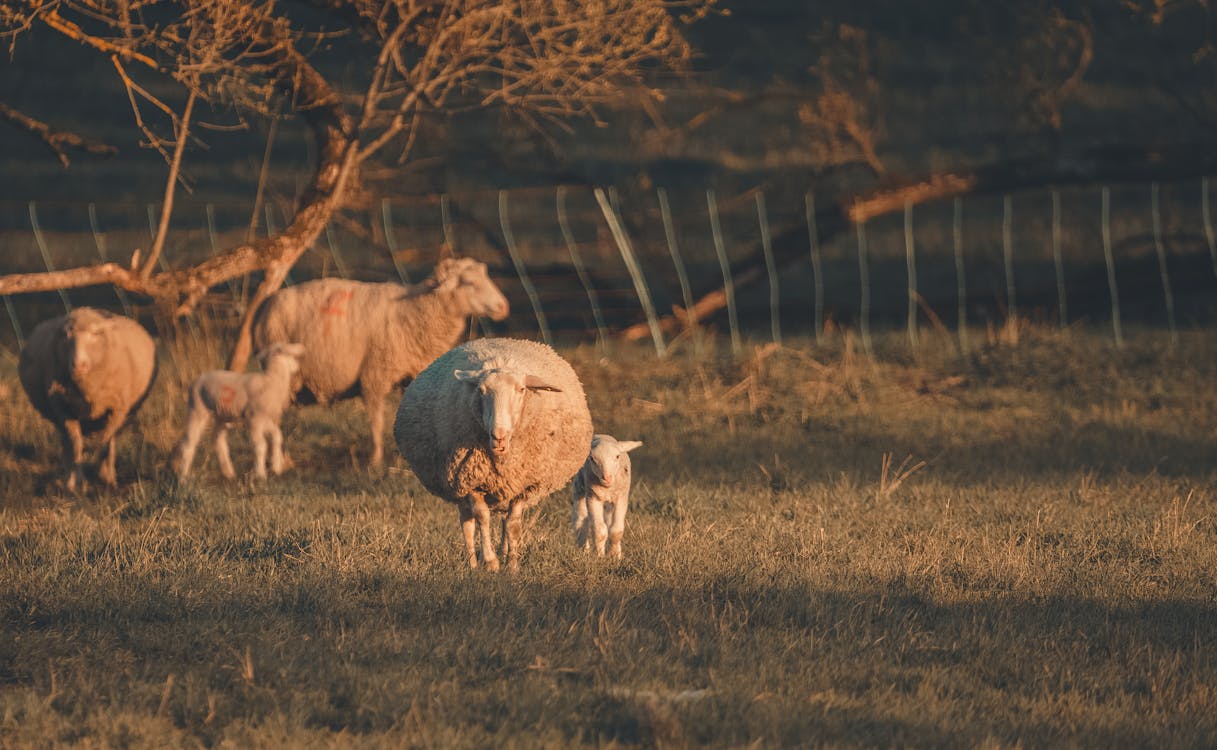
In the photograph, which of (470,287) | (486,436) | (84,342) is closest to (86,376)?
(84,342)

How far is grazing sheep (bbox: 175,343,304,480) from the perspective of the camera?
9469 mm

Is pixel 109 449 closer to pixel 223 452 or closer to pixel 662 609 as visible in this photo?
pixel 223 452

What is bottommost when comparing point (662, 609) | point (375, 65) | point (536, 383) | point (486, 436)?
point (662, 609)

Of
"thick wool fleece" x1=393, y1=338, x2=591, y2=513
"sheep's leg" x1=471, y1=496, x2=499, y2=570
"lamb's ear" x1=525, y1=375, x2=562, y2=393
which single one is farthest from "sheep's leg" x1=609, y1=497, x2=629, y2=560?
"lamb's ear" x1=525, y1=375, x2=562, y2=393

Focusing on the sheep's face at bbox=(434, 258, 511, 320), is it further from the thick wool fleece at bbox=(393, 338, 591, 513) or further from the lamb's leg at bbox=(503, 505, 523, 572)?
the lamb's leg at bbox=(503, 505, 523, 572)

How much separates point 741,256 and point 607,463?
13614 mm

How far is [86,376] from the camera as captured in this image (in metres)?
9.68

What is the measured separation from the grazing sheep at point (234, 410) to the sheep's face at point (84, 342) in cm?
81

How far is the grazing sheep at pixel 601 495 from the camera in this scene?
6602 millimetres

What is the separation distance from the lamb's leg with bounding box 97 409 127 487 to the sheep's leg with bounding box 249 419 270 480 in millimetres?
1131

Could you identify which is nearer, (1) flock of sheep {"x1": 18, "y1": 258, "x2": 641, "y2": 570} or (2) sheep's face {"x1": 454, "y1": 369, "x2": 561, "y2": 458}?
(2) sheep's face {"x1": 454, "y1": 369, "x2": 561, "y2": 458}

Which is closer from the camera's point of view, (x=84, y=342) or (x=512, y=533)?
(x=512, y=533)

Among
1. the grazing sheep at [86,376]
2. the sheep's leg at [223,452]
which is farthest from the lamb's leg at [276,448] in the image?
the grazing sheep at [86,376]

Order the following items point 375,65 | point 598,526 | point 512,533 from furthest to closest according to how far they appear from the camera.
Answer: point 375,65 → point 598,526 → point 512,533
